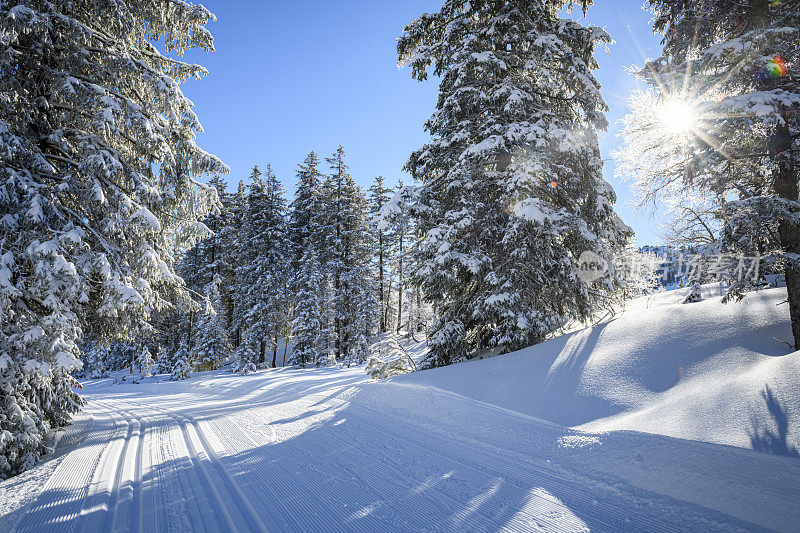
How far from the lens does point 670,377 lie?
486 cm

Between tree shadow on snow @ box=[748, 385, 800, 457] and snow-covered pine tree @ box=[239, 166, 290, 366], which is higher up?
snow-covered pine tree @ box=[239, 166, 290, 366]

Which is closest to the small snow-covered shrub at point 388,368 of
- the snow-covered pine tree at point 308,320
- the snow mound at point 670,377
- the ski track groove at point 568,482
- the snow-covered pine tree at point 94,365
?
the snow mound at point 670,377

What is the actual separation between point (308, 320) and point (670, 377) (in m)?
20.2

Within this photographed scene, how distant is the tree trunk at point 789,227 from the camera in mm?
5156

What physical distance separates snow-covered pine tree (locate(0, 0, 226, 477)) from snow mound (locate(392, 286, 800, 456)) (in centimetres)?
569

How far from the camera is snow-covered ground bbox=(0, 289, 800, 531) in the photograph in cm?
273

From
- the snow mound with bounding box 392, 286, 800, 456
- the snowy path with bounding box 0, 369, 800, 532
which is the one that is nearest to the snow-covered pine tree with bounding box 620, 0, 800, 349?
the snow mound with bounding box 392, 286, 800, 456

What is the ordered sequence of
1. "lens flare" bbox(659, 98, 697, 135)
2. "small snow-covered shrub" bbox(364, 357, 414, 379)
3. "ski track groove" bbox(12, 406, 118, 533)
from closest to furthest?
"ski track groove" bbox(12, 406, 118, 533) → "lens flare" bbox(659, 98, 697, 135) → "small snow-covered shrub" bbox(364, 357, 414, 379)

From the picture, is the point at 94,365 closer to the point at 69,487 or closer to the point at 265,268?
the point at 265,268

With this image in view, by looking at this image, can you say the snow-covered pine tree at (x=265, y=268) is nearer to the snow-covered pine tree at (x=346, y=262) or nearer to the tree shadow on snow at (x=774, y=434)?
the snow-covered pine tree at (x=346, y=262)

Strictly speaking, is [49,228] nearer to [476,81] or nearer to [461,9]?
[476,81]

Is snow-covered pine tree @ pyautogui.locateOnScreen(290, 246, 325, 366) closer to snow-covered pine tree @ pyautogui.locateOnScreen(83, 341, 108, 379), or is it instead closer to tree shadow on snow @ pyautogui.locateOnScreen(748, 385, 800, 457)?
snow-covered pine tree @ pyautogui.locateOnScreen(83, 341, 108, 379)

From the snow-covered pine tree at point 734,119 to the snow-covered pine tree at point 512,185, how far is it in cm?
147

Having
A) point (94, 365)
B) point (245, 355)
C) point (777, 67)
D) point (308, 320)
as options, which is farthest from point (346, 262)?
point (777, 67)
